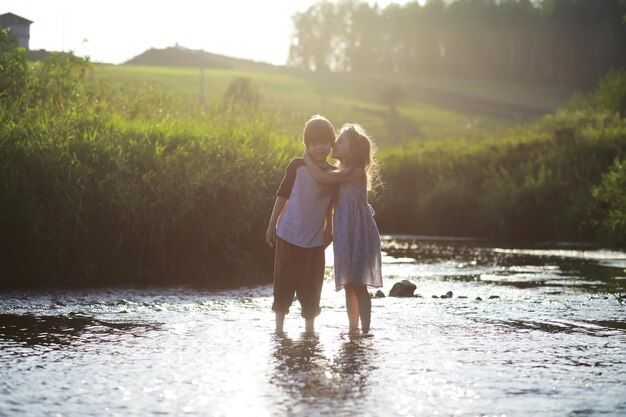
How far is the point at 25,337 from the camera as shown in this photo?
8.77 m

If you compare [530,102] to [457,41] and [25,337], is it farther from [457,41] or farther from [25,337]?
[25,337]

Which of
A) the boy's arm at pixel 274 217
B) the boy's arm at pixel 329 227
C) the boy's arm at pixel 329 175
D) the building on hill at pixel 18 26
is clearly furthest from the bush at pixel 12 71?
the boy's arm at pixel 329 175

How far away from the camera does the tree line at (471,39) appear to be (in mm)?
93188

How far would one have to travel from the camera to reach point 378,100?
83312mm

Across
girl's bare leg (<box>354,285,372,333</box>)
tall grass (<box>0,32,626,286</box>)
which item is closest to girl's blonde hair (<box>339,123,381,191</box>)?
girl's bare leg (<box>354,285,372,333</box>)

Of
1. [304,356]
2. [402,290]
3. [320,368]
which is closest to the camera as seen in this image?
[320,368]

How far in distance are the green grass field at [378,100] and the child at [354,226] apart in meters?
51.2

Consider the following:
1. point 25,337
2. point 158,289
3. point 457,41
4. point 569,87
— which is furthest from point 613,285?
point 457,41

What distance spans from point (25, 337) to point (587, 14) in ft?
292

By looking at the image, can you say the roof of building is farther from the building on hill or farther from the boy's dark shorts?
the boy's dark shorts

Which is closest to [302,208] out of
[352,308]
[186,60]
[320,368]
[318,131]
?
[318,131]

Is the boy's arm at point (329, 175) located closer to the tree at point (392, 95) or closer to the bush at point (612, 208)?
the bush at point (612, 208)

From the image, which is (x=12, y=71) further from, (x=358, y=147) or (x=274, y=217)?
(x=358, y=147)

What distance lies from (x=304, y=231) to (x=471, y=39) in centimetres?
10559
